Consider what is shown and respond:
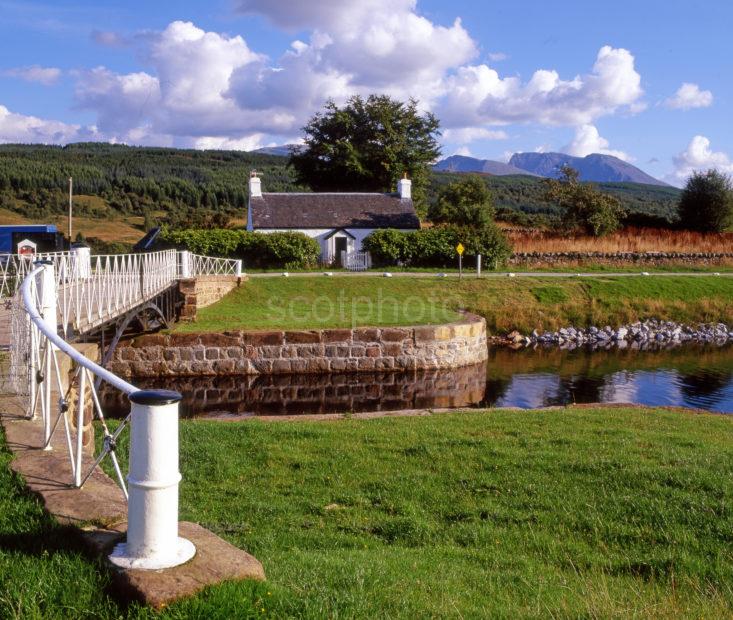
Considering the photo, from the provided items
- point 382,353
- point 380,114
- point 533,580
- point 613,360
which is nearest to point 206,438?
point 533,580

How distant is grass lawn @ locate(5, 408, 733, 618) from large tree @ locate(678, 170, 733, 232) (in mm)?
42509

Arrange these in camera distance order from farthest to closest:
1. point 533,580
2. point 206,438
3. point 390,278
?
point 390,278
point 206,438
point 533,580

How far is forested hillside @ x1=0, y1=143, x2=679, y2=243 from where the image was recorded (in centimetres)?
7462

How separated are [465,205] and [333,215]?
748 centimetres

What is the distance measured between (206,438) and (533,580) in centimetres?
580

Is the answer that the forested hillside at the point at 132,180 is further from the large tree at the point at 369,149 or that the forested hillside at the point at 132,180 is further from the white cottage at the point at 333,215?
the white cottage at the point at 333,215

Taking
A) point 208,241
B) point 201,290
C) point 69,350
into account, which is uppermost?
point 208,241

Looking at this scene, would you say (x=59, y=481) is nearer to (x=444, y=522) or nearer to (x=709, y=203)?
(x=444, y=522)

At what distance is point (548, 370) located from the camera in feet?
72.5

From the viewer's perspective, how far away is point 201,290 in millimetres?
23297

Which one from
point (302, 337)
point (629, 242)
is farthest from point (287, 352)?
point (629, 242)

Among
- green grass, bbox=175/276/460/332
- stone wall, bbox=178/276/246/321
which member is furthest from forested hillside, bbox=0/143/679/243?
stone wall, bbox=178/276/246/321

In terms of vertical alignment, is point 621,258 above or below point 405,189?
below

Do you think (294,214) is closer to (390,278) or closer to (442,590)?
(390,278)
